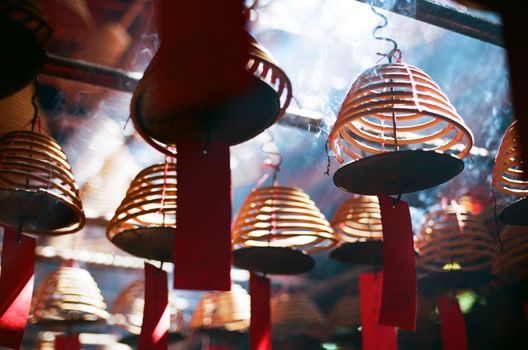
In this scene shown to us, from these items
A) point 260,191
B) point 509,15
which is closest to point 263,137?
point 260,191

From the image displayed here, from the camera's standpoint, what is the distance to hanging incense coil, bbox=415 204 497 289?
10.3ft

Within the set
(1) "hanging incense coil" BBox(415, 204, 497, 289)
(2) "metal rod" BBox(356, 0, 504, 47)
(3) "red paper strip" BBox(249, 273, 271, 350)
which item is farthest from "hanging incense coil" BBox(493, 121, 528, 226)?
(3) "red paper strip" BBox(249, 273, 271, 350)

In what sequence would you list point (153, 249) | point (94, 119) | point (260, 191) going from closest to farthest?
1. point (153, 249)
2. point (260, 191)
3. point (94, 119)

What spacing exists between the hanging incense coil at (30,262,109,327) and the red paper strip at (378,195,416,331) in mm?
1998

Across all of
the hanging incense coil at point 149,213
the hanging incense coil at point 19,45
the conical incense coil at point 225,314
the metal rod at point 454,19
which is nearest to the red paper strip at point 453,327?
the metal rod at point 454,19

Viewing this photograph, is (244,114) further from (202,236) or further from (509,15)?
(509,15)

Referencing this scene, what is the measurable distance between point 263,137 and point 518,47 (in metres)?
3.33

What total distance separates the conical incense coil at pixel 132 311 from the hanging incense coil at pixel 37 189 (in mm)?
1920

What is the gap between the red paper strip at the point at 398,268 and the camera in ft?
6.32

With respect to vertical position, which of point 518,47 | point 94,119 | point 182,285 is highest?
point 94,119

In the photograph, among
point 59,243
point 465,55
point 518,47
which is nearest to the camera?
point 518,47

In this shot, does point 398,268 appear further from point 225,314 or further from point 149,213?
point 225,314

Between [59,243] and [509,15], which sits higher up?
[59,243]

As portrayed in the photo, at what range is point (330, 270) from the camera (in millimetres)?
5828
